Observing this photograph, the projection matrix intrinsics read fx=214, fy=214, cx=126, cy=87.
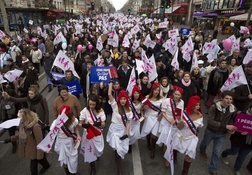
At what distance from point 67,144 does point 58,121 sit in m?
0.57

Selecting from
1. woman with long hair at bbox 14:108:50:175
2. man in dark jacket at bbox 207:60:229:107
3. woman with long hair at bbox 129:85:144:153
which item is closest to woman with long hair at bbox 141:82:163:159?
woman with long hair at bbox 129:85:144:153

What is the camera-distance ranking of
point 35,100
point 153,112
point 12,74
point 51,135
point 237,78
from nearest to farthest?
point 51,135 → point 35,100 → point 153,112 → point 237,78 → point 12,74

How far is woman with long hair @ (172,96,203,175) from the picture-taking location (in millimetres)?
3684

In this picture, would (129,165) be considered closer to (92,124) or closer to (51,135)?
(92,124)

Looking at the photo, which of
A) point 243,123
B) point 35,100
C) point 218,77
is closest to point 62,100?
point 35,100

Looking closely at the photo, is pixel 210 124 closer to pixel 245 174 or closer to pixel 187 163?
pixel 187 163

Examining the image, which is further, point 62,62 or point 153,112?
point 62,62

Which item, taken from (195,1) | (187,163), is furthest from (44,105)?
(195,1)

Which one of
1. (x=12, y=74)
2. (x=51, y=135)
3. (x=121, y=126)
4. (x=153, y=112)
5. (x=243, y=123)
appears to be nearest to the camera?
(x=51, y=135)

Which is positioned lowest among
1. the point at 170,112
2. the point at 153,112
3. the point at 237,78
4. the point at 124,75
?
the point at 153,112

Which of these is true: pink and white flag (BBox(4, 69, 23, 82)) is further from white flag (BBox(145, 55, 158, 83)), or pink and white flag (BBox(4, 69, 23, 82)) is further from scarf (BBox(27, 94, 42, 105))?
white flag (BBox(145, 55, 158, 83))

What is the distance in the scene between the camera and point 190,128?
3689 mm

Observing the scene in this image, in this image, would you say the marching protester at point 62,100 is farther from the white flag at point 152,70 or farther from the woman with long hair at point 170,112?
the white flag at point 152,70

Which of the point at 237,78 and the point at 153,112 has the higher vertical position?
the point at 237,78
